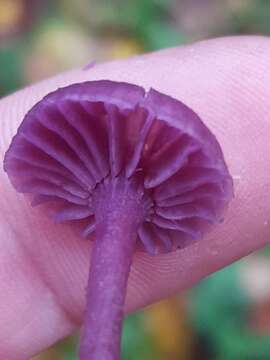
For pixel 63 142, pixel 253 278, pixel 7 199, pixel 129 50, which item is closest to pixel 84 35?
pixel 129 50

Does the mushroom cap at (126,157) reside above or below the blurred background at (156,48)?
above

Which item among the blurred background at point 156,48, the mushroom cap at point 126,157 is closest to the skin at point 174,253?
the mushroom cap at point 126,157

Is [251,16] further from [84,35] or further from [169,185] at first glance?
[169,185]

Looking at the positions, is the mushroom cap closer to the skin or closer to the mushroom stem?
the mushroom stem

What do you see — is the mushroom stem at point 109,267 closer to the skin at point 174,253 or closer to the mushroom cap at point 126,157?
the mushroom cap at point 126,157

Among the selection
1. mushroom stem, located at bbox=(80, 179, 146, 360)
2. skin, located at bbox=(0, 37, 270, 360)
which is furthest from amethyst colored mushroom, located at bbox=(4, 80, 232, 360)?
skin, located at bbox=(0, 37, 270, 360)

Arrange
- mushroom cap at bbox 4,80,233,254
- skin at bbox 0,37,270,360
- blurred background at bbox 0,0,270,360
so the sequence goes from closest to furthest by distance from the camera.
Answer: mushroom cap at bbox 4,80,233,254
skin at bbox 0,37,270,360
blurred background at bbox 0,0,270,360

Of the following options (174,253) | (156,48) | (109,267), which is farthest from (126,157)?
(156,48)
